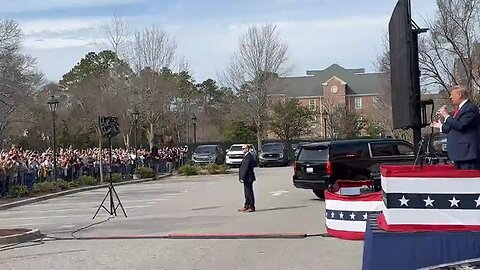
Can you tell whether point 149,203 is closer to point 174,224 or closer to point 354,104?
point 174,224

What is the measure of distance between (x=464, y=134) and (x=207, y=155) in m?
42.9

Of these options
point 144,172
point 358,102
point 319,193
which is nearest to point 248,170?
point 319,193

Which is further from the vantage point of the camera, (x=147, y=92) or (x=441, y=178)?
(x=147, y=92)

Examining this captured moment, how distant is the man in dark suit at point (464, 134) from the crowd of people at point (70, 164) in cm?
1642

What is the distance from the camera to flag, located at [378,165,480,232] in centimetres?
685

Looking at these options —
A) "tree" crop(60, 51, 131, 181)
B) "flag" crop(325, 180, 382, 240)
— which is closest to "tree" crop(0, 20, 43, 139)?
"tree" crop(60, 51, 131, 181)

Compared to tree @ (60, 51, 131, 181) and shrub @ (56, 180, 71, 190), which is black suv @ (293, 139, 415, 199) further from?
tree @ (60, 51, 131, 181)

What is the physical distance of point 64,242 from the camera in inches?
580

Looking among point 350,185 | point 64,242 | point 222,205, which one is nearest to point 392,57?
point 350,185

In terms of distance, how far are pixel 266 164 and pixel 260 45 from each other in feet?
63.1

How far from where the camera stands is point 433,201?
6.92m

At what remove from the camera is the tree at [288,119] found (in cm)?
7619

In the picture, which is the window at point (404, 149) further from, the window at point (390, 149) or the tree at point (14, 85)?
the tree at point (14, 85)

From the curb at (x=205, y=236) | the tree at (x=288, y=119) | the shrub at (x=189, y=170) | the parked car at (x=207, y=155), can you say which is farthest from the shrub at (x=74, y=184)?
the tree at (x=288, y=119)
